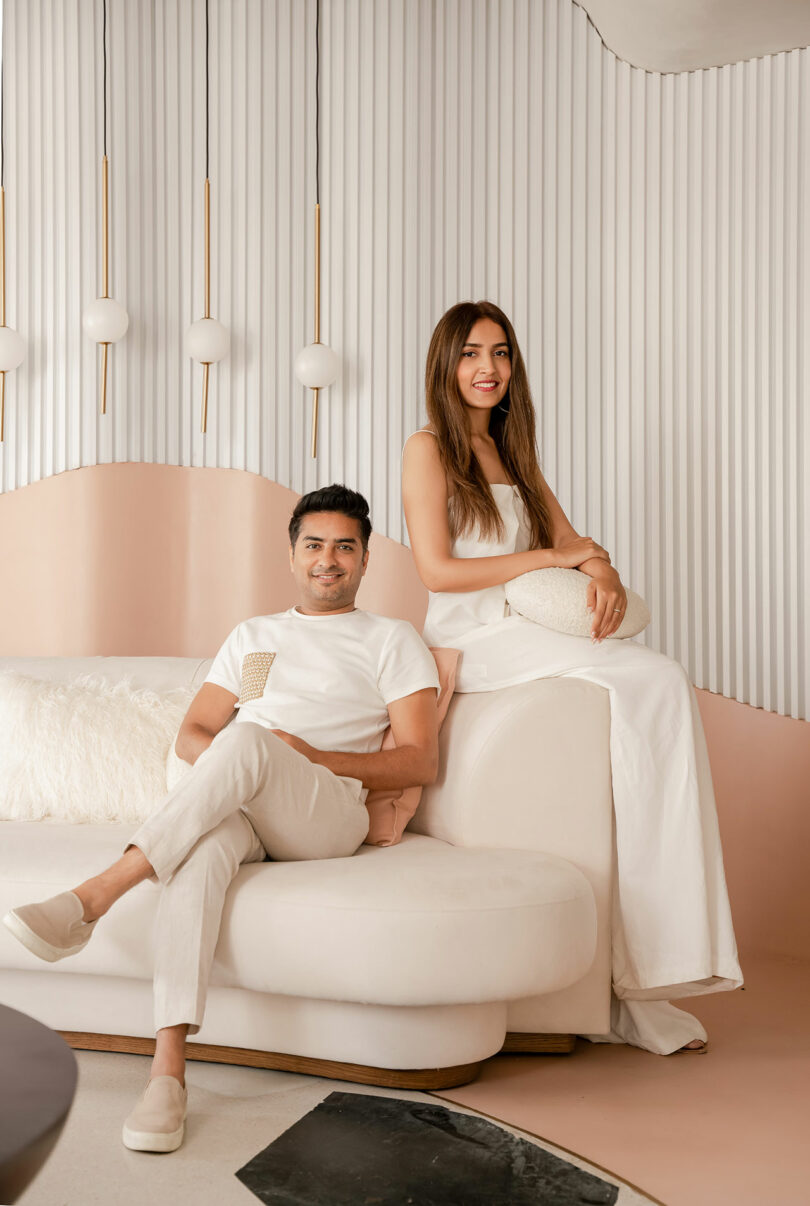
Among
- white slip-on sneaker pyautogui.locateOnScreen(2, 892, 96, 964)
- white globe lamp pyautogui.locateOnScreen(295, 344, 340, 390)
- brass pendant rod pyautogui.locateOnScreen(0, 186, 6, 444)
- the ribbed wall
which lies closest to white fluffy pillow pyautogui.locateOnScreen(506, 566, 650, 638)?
the ribbed wall

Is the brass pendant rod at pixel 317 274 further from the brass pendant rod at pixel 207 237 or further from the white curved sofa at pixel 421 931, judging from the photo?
the white curved sofa at pixel 421 931

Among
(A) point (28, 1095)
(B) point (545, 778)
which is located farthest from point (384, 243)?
(A) point (28, 1095)

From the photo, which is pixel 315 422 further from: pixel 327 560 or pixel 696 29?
pixel 696 29

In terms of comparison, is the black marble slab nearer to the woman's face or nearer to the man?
the man

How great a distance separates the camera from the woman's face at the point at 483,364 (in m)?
2.60

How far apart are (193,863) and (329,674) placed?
22.5 inches

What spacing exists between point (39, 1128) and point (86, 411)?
9.50 ft

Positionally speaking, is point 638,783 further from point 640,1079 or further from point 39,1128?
point 39,1128

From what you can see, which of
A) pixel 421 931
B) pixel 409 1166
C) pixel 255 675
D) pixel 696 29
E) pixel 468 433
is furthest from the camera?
pixel 696 29

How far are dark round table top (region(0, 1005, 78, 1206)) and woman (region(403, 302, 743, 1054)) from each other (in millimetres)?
1273

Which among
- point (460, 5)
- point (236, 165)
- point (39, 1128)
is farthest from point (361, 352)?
point (39, 1128)

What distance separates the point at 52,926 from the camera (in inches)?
68.9

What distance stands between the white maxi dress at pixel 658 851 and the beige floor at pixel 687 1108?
0.31 ft

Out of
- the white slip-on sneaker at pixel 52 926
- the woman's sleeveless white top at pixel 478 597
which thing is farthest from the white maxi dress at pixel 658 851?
the white slip-on sneaker at pixel 52 926
